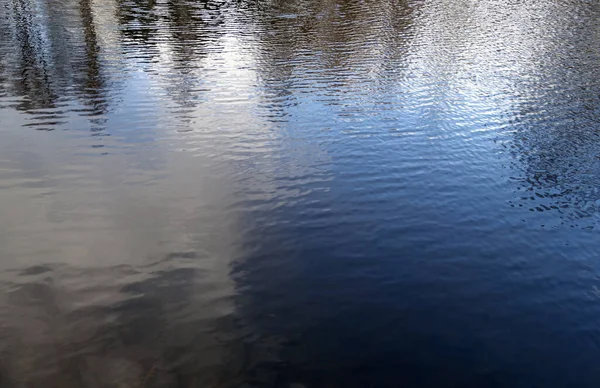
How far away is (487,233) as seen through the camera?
55.7 ft

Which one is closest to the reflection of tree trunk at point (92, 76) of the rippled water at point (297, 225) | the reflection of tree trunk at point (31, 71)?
the rippled water at point (297, 225)

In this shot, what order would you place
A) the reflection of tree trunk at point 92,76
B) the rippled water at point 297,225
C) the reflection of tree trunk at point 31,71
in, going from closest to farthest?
the rippled water at point 297,225, the reflection of tree trunk at point 92,76, the reflection of tree trunk at point 31,71

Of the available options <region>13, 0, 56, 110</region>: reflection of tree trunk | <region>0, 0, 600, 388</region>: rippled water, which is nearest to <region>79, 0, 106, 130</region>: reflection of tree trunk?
<region>0, 0, 600, 388</region>: rippled water

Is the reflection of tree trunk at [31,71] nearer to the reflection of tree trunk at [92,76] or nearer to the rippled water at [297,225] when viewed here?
the rippled water at [297,225]

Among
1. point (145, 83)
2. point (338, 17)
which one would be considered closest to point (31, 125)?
point (145, 83)

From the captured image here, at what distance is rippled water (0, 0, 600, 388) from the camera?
38.8 ft

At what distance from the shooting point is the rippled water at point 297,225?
466 inches

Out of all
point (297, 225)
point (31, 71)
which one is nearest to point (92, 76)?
point (31, 71)

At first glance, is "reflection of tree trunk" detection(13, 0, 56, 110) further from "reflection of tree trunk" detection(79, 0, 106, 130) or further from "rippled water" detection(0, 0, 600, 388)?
"reflection of tree trunk" detection(79, 0, 106, 130)

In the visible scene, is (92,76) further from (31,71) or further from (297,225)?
(297,225)

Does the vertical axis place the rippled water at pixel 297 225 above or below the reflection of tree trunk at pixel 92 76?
below

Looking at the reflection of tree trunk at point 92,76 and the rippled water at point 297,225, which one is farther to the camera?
the reflection of tree trunk at point 92,76

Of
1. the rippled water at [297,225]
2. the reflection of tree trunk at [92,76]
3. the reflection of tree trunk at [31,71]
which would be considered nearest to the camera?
the rippled water at [297,225]

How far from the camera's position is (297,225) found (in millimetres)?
17000
